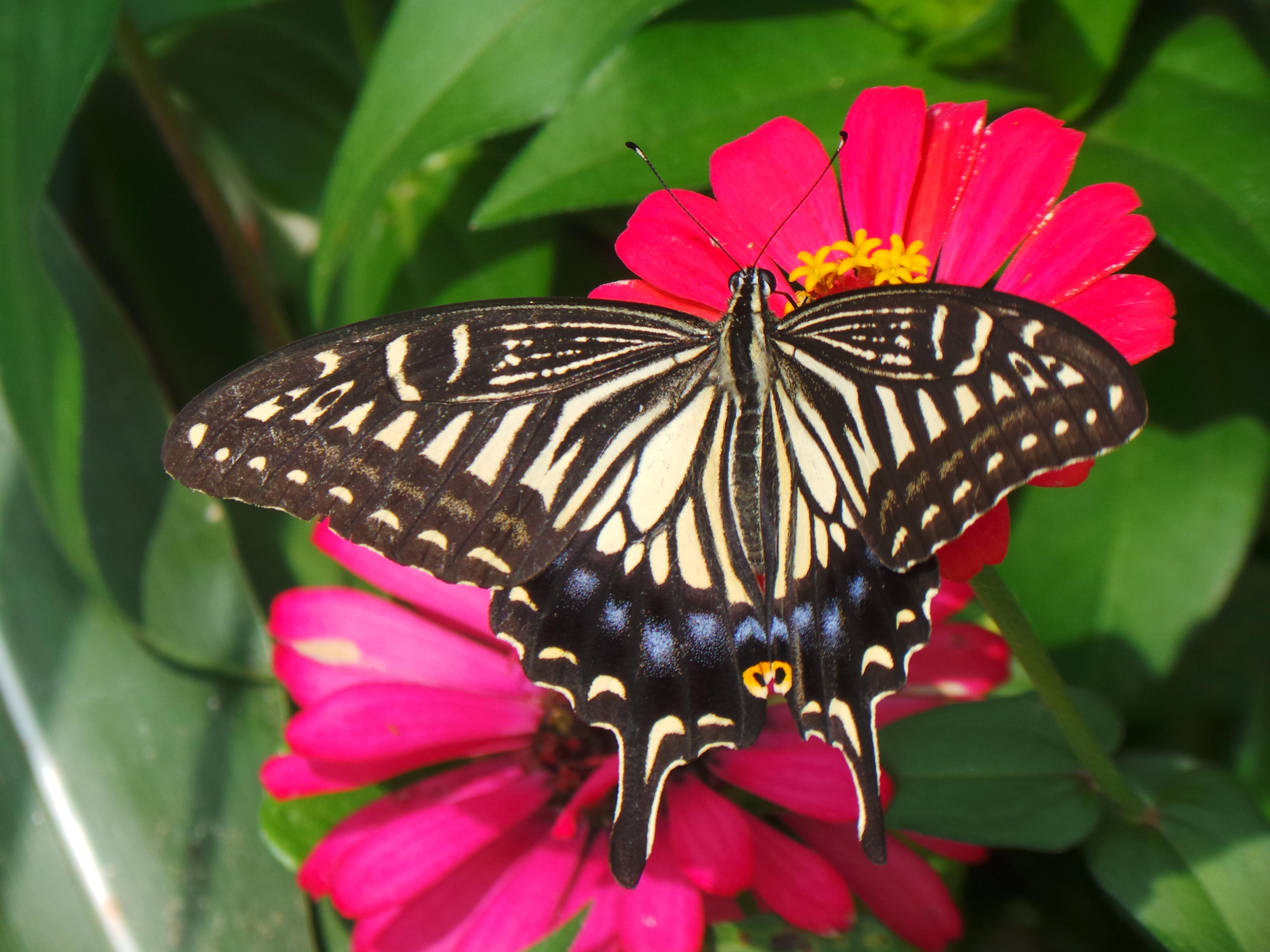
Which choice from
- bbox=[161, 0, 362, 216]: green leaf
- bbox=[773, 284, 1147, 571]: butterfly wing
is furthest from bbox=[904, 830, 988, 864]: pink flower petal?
bbox=[161, 0, 362, 216]: green leaf

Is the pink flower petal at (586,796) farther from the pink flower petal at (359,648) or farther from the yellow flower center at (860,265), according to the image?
the yellow flower center at (860,265)

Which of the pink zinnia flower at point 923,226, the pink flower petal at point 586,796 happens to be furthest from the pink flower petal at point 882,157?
the pink flower petal at point 586,796

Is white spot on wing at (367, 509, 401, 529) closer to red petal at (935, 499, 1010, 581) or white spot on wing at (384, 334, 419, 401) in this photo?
white spot on wing at (384, 334, 419, 401)

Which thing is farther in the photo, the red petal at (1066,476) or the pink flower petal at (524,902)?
the pink flower petal at (524,902)

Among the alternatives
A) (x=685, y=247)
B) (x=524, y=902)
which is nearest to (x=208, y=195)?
(x=685, y=247)

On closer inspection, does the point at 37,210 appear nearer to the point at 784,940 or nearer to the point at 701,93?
the point at 701,93
